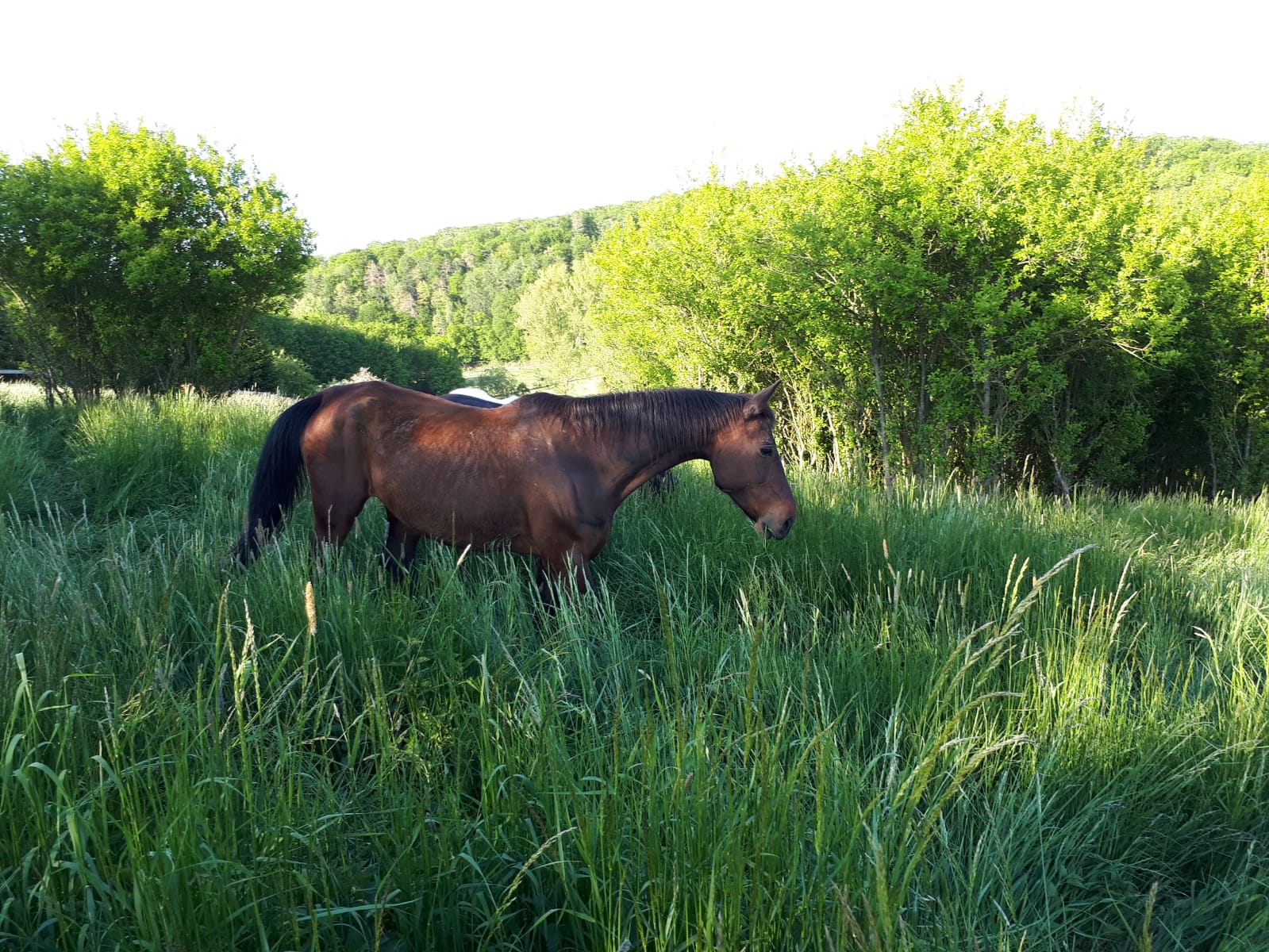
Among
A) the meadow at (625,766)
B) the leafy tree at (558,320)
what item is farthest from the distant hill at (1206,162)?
the leafy tree at (558,320)

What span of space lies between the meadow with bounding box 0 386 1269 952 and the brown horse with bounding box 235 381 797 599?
1.21 ft

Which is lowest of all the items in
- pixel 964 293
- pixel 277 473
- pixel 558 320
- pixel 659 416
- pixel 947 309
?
pixel 277 473

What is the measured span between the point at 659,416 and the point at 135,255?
13.3m

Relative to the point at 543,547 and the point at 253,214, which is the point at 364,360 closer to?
the point at 253,214

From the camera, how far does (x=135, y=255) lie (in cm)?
1371

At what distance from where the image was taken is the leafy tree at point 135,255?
43.2 ft

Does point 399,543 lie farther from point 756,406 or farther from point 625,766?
point 625,766

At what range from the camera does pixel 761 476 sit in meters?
4.30

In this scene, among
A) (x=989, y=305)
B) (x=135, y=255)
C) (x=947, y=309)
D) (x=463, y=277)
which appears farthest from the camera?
(x=463, y=277)

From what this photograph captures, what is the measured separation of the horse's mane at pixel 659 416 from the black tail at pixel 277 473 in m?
1.63

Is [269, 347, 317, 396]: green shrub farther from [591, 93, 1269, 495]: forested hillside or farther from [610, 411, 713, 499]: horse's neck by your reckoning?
[610, 411, 713, 499]: horse's neck

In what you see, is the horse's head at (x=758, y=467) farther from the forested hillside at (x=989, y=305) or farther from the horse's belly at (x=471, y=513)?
the forested hillside at (x=989, y=305)

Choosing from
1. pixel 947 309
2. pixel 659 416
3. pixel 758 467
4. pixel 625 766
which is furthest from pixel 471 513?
pixel 947 309

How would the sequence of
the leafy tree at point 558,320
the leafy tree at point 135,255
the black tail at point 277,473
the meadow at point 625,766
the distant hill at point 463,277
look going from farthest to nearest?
the distant hill at point 463,277
the leafy tree at point 558,320
the leafy tree at point 135,255
the black tail at point 277,473
the meadow at point 625,766
